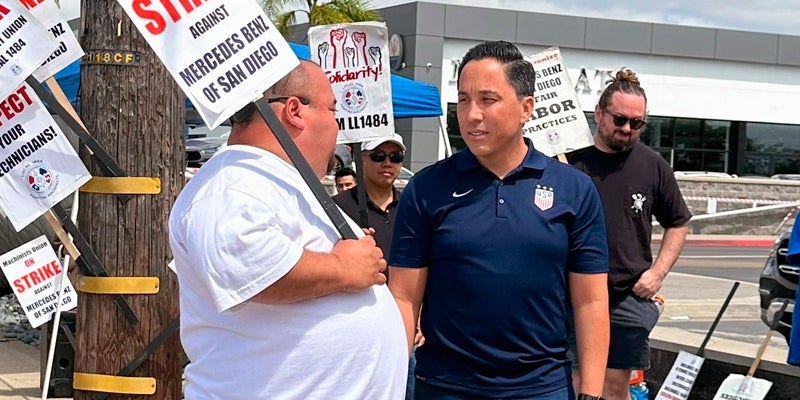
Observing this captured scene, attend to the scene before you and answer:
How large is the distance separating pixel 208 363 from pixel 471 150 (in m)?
1.30

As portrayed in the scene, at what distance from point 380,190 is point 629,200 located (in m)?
1.48

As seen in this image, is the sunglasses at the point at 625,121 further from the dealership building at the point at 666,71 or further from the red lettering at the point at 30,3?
the dealership building at the point at 666,71

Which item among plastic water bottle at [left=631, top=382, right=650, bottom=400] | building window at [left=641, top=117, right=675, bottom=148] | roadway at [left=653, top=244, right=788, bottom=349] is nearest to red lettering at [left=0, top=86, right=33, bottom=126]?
plastic water bottle at [left=631, top=382, right=650, bottom=400]

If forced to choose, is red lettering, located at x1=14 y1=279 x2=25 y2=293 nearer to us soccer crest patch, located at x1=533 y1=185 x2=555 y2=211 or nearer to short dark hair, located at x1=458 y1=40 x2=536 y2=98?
short dark hair, located at x1=458 y1=40 x2=536 y2=98

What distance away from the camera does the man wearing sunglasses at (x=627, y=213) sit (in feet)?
17.5

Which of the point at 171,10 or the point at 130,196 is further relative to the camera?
the point at 130,196

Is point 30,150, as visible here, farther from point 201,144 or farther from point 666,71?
point 666,71

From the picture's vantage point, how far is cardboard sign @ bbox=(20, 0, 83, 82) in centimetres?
518

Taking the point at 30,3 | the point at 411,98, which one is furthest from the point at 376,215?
the point at 411,98

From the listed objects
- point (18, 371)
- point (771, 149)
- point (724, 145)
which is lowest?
point (18, 371)

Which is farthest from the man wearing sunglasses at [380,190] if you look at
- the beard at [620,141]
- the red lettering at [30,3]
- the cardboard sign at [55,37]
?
the red lettering at [30,3]

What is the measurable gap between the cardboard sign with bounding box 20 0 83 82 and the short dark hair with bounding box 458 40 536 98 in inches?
84.9

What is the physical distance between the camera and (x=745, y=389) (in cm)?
621

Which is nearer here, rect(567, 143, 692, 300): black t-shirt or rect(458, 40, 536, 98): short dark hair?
rect(458, 40, 536, 98): short dark hair
